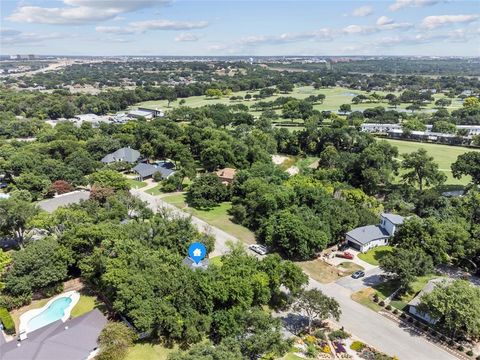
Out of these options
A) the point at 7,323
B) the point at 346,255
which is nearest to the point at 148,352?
the point at 7,323

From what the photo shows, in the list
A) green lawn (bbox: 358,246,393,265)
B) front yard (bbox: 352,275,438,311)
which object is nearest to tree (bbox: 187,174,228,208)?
green lawn (bbox: 358,246,393,265)

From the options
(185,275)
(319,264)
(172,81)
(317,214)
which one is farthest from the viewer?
(172,81)

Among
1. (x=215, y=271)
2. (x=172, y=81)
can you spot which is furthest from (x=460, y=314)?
(x=172, y=81)

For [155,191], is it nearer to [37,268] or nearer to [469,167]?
[37,268]

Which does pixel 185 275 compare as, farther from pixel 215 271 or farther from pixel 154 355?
pixel 154 355

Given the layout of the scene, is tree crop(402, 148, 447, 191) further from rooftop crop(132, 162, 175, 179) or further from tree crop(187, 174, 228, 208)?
rooftop crop(132, 162, 175, 179)

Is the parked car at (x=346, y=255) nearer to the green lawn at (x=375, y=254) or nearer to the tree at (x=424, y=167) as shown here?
the green lawn at (x=375, y=254)
